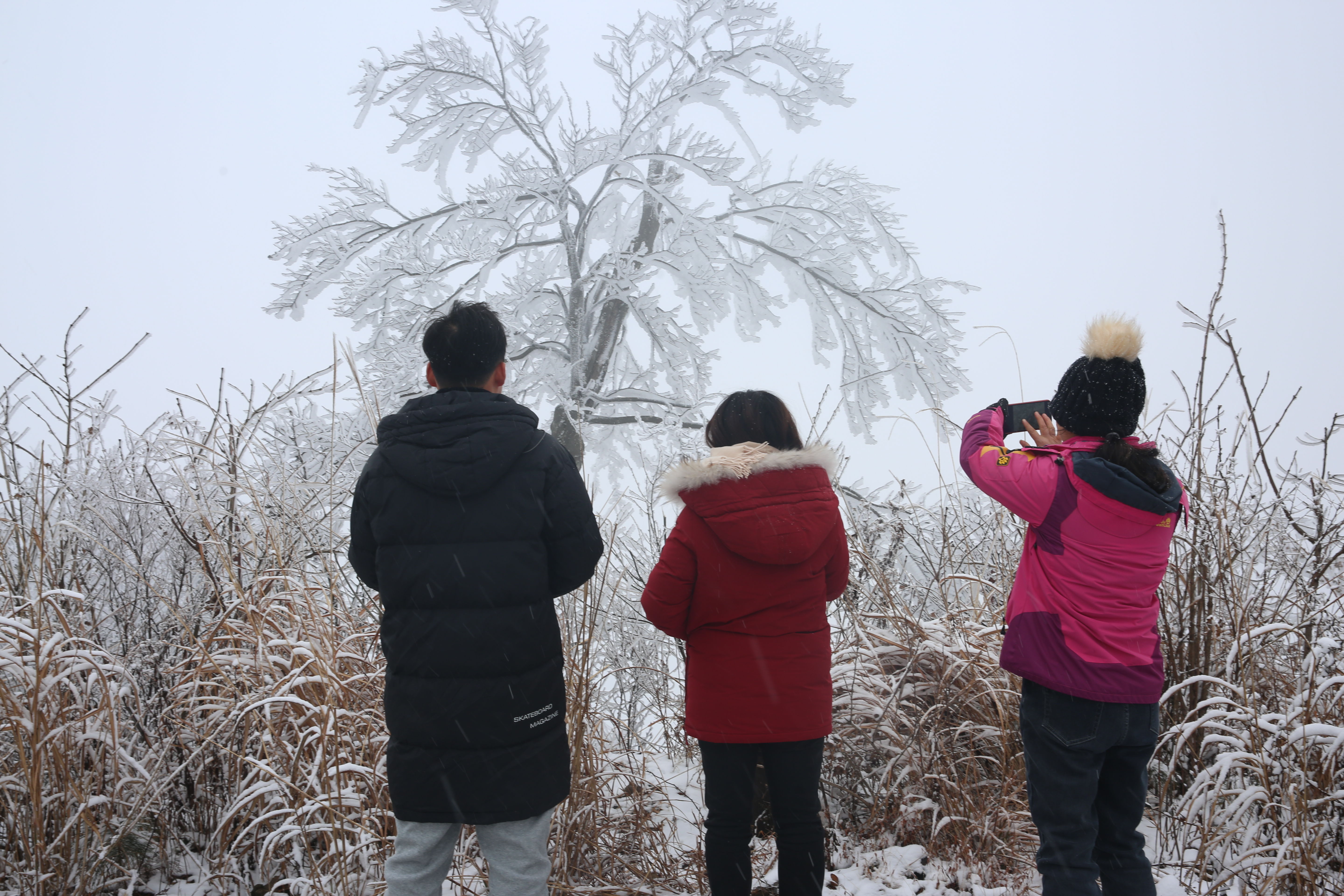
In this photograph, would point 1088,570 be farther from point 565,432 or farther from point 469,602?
point 565,432

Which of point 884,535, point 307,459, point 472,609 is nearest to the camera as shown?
point 472,609

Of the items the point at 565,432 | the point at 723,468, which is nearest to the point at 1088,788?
the point at 723,468

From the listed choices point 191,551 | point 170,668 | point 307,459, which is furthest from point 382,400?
point 170,668

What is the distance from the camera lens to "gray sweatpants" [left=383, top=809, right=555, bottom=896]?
1.53 metres

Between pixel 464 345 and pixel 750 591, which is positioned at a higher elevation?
pixel 464 345

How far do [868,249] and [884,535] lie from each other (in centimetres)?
506

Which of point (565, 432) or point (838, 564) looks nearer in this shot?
point (838, 564)

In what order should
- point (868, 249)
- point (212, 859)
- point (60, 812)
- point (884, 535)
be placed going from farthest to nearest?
point (868, 249) < point (884, 535) < point (212, 859) < point (60, 812)

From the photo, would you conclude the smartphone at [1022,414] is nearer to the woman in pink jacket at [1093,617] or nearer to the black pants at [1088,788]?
the woman in pink jacket at [1093,617]

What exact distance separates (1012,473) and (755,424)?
618mm

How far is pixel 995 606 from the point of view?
294 cm

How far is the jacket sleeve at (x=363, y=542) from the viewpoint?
1.63 m

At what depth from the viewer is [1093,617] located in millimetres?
1687

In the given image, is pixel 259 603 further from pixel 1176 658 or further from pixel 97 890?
pixel 1176 658
